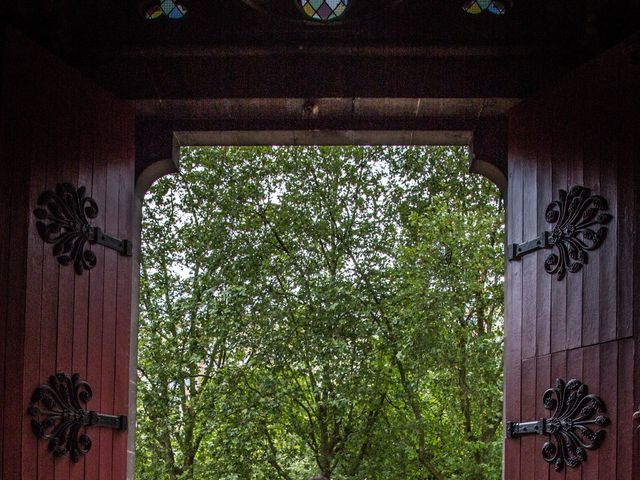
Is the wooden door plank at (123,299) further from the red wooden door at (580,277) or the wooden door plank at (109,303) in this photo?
the red wooden door at (580,277)

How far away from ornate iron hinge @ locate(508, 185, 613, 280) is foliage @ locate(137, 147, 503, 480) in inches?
240

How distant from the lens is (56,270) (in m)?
3.38

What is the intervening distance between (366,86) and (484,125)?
60 cm

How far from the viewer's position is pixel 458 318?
9938 millimetres

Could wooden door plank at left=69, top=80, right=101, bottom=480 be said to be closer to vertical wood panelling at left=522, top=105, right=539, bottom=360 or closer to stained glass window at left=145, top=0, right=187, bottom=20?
stained glass window at left=145, top=0, right=187, bottom=20

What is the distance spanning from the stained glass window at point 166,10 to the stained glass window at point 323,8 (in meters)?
0.49

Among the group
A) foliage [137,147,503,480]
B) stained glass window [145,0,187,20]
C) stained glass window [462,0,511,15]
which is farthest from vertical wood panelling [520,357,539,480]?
foliage [137,147,503,480]

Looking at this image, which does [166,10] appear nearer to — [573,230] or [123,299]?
[123,299]

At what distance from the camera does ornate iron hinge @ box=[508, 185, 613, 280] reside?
333 cm

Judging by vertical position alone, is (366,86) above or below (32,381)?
above

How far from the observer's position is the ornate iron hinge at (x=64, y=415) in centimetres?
319

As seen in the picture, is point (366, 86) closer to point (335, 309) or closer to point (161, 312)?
point (335, 309)

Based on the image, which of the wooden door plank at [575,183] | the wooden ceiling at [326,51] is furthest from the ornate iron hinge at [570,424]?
the wooden ceiling at [326,51]

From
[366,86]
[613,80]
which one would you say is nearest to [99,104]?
[366,86]
